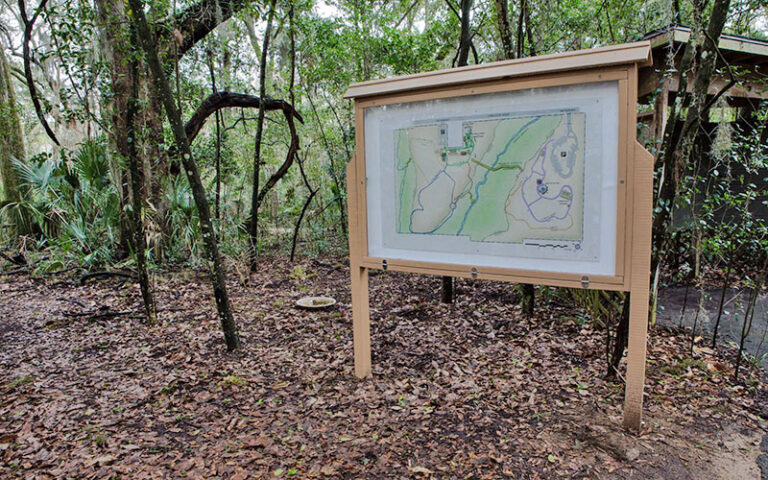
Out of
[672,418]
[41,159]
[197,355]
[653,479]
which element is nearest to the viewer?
[653,479]

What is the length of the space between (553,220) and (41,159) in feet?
29.7

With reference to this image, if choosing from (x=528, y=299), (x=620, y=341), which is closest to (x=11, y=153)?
(x=528, y=299)

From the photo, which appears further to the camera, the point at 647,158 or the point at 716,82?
the point at 716,82

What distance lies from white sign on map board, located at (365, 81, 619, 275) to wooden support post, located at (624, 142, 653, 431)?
113 mm

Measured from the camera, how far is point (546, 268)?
107 inches

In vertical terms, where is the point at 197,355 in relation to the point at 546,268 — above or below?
below

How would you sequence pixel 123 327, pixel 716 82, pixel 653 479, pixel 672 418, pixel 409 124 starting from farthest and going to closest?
pixel 716 82 < pixel 123 327 < pixel 409 124 < pixel 672 418 < pixel 653 479

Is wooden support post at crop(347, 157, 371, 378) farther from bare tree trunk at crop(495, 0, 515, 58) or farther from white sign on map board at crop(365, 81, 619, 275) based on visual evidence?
bare tree trunk at crop(495, 0, 515, 58)

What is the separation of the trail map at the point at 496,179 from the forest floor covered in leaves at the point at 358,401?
121 centimetres

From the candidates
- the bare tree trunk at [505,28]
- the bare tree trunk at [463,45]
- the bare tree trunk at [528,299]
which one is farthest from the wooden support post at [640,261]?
the bare tree trunk at [463,45]

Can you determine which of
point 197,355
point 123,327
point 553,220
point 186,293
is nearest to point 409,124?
point 553,220

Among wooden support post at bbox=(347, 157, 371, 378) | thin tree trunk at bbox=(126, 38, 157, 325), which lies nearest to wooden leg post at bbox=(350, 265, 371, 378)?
wooden support post at bbox=(347, 157, 371, 378)

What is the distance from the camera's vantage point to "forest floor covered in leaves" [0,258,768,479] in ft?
8.28

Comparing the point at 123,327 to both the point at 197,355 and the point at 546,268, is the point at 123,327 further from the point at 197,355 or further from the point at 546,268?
the point at 546,268
